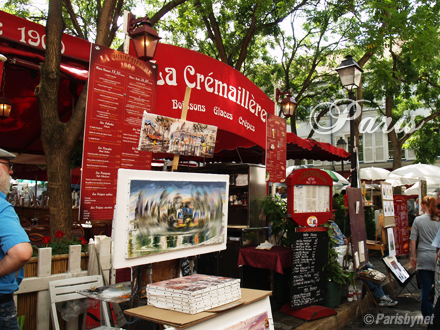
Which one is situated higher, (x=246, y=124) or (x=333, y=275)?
(x=246, y=124)

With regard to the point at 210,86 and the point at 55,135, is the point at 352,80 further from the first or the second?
the point at 55,135

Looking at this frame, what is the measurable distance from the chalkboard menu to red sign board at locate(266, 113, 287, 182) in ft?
5.14

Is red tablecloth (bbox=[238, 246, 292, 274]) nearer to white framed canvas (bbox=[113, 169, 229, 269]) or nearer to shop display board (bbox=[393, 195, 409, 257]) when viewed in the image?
white framed canvas (bbox=[113, 169, 229, 269])

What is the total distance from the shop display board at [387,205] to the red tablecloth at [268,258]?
3092 millimetres

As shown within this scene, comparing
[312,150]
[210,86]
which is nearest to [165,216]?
[210,86]

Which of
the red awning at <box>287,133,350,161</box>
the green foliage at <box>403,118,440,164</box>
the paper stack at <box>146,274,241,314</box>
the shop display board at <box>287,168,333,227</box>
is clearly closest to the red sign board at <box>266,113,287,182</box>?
the red awning at <box>287,133,350,161</box>

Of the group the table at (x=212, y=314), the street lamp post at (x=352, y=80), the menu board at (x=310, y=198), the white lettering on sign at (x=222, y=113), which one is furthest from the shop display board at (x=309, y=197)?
the table at (x=212, y=314)

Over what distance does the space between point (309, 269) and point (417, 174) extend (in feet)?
37.1

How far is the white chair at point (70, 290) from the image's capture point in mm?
3373

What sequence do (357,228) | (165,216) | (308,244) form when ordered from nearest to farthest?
(165,216) → (308,244) → (357,228)

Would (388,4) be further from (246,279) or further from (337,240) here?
(246,279)

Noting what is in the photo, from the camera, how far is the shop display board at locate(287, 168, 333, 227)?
208 inches

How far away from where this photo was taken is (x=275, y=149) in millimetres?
6816

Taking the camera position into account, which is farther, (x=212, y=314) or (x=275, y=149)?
(x=275, y=149)
